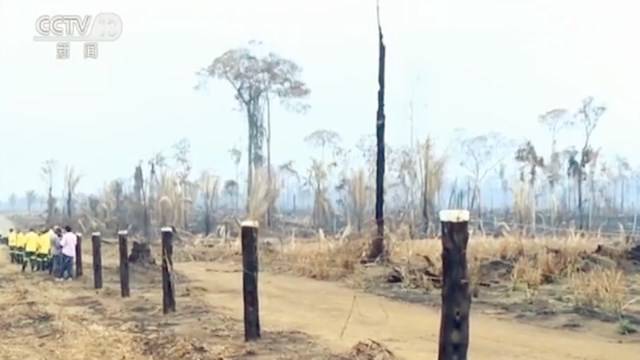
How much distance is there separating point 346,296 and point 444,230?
A: 1138cm

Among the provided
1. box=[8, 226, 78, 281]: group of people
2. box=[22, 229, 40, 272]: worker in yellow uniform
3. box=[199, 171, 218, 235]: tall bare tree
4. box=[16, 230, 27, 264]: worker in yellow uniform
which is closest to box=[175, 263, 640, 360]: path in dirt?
box=[8, 226, 78, 281]: group of people

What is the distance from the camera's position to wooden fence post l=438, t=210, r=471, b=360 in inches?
307

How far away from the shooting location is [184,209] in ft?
147

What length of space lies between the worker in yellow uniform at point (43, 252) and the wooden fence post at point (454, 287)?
2133 cm

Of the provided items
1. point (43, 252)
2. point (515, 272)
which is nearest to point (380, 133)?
point (515, 272)

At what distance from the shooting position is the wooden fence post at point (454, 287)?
780 centimetres

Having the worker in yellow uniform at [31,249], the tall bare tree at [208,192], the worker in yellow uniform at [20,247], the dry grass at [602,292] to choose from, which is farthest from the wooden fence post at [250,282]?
the tall bare tree at [208,192]

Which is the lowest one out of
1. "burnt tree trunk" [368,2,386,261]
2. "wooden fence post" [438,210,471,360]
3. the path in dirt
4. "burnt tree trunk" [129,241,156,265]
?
the path in dirt

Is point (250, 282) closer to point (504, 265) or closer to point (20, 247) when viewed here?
point (504, 265)

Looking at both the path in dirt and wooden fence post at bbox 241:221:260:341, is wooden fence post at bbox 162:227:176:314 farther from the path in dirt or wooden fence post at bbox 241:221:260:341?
wooden fence post at bbox 241:221:260:341

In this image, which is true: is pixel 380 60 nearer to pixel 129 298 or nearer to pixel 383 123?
pixel 383 123

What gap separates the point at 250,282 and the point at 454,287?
180 inches

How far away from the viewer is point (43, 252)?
27828 mm

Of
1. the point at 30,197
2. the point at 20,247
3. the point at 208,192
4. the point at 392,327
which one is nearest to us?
the point at 392,327
